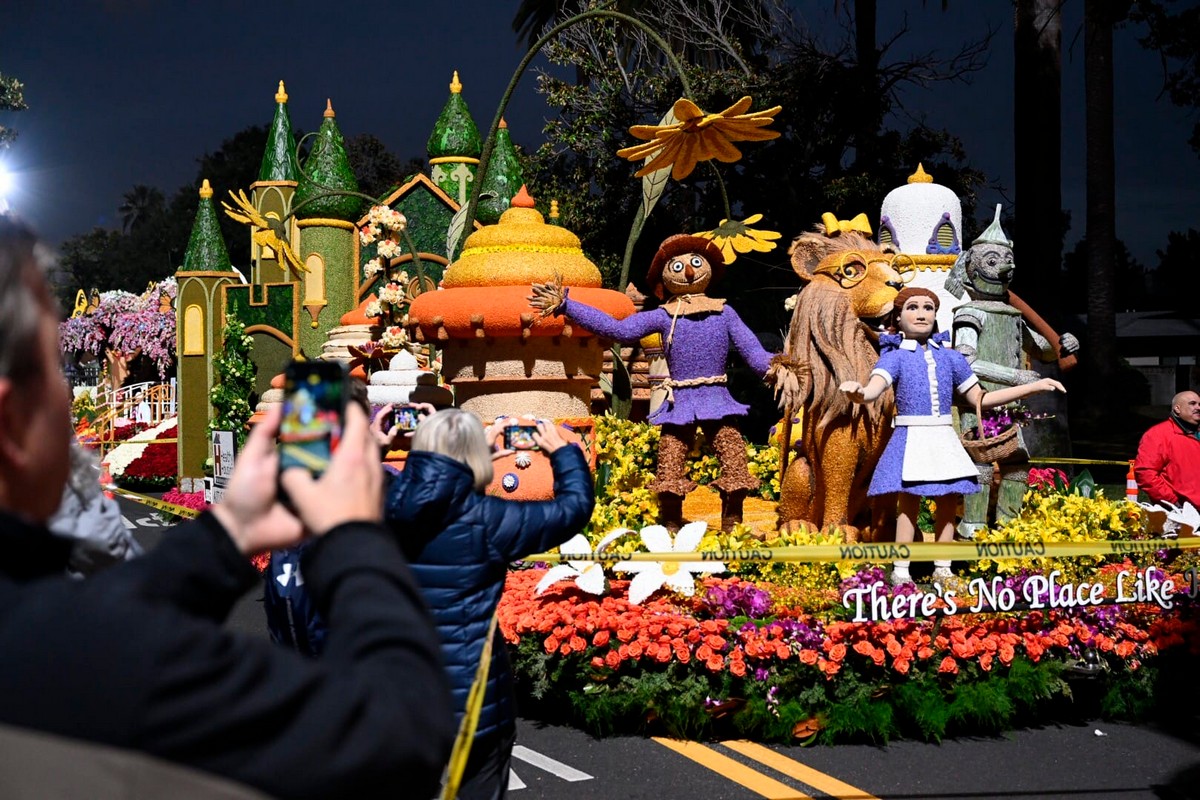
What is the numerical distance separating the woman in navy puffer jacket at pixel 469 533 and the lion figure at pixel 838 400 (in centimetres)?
399

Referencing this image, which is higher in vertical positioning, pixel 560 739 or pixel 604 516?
pixel 604 516

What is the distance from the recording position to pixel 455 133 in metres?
21.0

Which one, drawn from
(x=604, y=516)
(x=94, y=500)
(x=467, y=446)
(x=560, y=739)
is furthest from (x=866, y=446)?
(x=94, y=500)

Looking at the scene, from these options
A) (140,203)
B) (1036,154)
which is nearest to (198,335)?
(1036,154)

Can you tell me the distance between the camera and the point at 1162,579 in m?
5.98

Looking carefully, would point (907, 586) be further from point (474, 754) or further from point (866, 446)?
point (474, 754)

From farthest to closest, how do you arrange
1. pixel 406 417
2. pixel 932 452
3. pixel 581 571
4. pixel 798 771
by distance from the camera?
pixel 406 417 < pixel 932 452 < pixel 581 571 < pixel 798 771

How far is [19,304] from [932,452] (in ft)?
18.7

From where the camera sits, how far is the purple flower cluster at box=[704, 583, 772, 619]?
5789mm

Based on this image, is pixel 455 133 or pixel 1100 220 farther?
pixel 455 133

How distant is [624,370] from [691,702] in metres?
7.79

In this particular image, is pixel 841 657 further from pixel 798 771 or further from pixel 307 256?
pixel 307 256

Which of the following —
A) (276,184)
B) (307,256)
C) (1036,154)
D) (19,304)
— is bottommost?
(19,304)

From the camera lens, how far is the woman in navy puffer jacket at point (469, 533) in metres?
3.21
